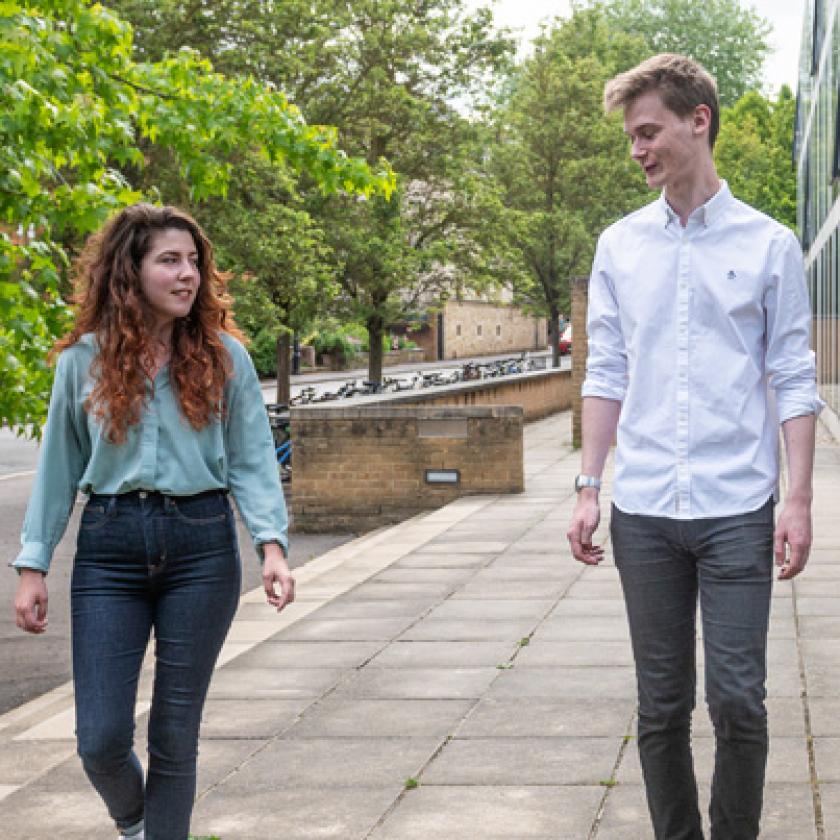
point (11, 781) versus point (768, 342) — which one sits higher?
point (768, 342)

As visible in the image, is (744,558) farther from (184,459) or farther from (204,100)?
(204,100)

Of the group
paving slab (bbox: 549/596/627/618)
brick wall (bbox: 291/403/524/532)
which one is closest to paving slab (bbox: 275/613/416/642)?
paving slab (bbox: 549/596/627/618)

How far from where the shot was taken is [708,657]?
3602 mm

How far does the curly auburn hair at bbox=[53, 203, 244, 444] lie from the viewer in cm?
372

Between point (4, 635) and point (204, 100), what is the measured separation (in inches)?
147

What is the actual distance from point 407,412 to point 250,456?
42.2ft

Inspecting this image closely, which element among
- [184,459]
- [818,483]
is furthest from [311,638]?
[818,483]

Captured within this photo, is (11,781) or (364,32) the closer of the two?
(11,781)

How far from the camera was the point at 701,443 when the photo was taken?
11.8 feet

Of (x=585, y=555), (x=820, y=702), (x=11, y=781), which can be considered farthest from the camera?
(x=820, y=702)

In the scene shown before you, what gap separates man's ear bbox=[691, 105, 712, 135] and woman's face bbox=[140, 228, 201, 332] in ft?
4.01

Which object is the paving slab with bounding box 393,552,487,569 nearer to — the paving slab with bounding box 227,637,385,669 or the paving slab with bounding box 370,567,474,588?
the paving slab with bounding box 370,567,474,588

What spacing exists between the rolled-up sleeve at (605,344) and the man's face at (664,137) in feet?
0.90

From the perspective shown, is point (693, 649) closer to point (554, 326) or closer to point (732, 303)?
point (732, 303)
